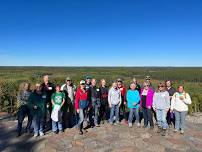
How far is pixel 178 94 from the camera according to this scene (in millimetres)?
7918

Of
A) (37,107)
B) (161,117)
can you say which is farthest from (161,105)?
(37,107)

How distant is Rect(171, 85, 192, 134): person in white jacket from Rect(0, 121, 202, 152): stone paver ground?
1.31 feet

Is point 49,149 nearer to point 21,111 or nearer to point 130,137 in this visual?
point 21,111

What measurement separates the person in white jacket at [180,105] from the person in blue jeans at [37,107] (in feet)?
14.0

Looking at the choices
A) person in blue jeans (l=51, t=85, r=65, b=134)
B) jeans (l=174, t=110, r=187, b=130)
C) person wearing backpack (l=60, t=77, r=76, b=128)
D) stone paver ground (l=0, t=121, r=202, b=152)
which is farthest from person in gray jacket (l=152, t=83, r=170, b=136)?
person in blue jeans (l=51, t=85, r=65, b=134)

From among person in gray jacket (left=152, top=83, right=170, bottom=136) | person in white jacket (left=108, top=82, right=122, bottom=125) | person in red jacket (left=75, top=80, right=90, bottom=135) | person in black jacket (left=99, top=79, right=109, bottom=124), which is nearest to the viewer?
person in red jacket (left=75, top=80, right=90, bottom=135)

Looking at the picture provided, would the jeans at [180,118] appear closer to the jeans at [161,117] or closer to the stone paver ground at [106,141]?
the stone paver ground at [106,141]

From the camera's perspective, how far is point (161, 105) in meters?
7.95

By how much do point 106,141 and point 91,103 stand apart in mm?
1597

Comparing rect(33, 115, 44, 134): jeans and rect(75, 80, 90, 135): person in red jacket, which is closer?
rect(33, 115, 44, 134): jeans

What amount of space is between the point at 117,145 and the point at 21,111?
10.5 feet

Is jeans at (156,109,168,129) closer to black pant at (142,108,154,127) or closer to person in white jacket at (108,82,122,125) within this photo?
black pant at (142,108,154,127)

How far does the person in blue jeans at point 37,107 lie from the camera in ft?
24.2

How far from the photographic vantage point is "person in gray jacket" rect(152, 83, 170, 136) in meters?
7.89
